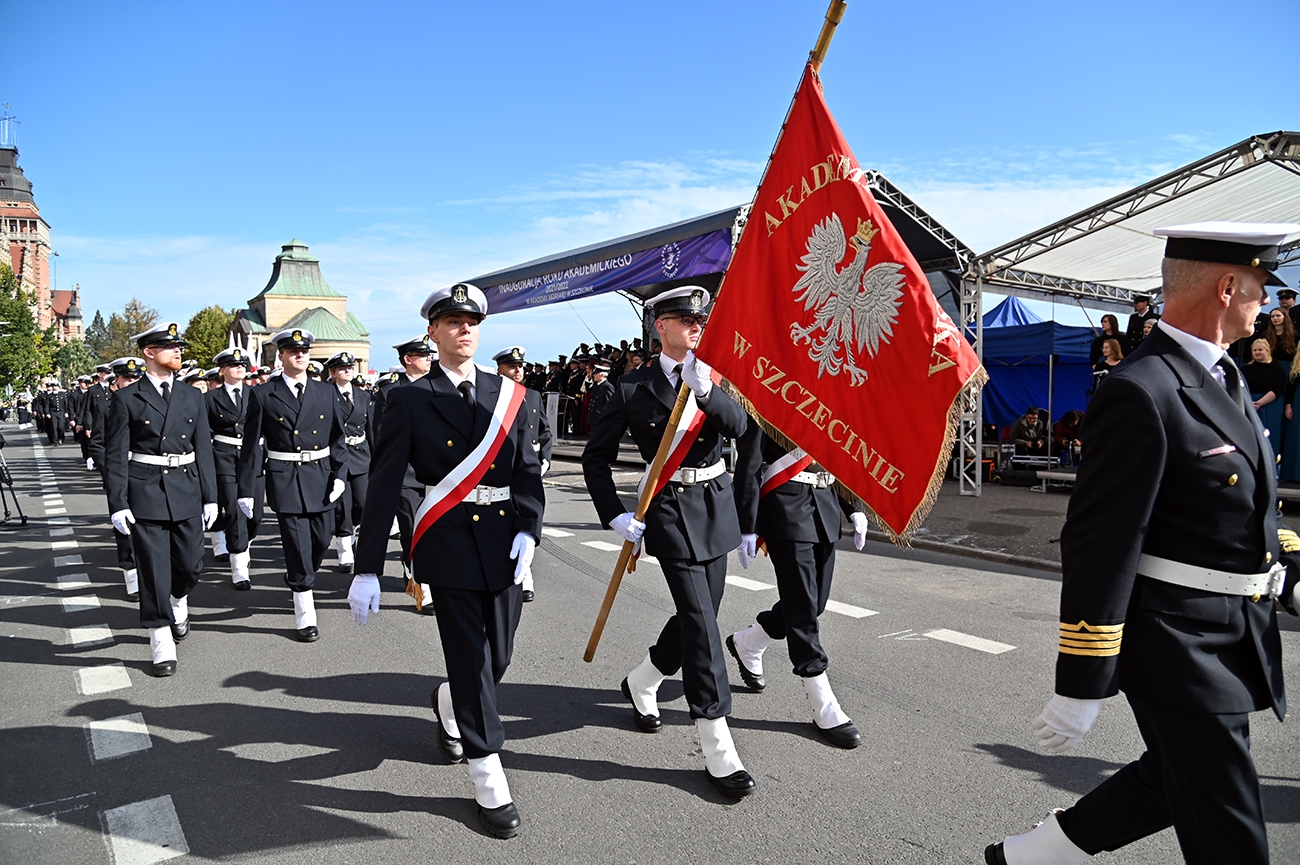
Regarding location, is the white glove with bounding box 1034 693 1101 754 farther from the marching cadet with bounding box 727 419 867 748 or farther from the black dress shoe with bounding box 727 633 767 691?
the black dress shoe with bounding box 727 633 767 691

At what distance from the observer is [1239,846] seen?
7.02 ft

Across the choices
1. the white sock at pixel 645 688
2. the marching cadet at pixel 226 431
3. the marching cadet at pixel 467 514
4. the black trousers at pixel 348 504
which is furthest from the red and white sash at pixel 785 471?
the marching cadet at pixel 226 431

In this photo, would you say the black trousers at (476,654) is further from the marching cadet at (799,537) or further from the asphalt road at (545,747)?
the marching cadet at (799,537)

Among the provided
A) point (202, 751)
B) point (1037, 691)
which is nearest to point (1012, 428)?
point (1037, 691)

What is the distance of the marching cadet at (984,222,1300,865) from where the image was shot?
2.20 m

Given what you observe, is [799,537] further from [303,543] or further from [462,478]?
[303,543]

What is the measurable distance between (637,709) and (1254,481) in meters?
2.97

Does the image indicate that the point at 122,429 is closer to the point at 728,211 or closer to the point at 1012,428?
the point at 728,211

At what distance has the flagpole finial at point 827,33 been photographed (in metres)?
3.64

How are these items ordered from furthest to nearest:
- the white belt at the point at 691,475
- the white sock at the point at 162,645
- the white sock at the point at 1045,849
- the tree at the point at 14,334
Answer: the tree at the point at 14,334
the white sock at the point at 162,645
the white belt at the point at 691,475
the white sock at the point at 1045,849

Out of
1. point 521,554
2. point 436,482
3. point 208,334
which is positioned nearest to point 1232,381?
point 521,554

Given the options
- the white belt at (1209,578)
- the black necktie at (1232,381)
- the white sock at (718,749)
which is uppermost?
the black necktie at (1232,381)

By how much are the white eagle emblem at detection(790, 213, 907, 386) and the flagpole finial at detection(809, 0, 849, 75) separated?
68 cm

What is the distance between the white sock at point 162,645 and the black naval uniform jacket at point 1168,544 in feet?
17.2
